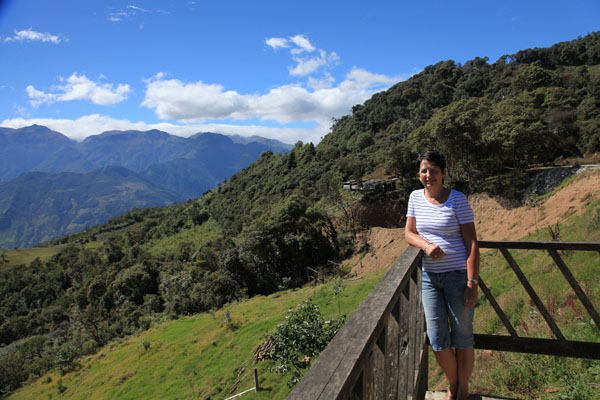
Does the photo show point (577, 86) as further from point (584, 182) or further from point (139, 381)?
point (139, 381)

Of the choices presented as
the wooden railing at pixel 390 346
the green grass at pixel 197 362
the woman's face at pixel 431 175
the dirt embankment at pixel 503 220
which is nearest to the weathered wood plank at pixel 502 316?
the wooden railing at pixel 390 346

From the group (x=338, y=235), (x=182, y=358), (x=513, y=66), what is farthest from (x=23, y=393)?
(x=513, y=66)

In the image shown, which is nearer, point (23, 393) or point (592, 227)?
point (592, 227)

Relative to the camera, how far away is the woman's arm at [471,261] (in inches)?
90.1

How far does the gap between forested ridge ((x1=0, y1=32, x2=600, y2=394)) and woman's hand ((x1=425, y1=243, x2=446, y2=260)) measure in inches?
930

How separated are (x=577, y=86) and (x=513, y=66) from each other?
1823 centimetres

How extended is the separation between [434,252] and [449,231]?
0.25 metres

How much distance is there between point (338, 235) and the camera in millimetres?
29016

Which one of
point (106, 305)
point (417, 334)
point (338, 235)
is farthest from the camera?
point (106, 305)

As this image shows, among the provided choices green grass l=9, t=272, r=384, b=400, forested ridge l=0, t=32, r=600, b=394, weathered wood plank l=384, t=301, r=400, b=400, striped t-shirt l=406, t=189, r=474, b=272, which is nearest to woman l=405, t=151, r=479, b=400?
Answer: striped t-shirt l=406, t=189, r=474, b=272

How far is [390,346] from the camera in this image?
1626 millimetres

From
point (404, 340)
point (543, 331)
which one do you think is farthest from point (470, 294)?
point (543, 331)

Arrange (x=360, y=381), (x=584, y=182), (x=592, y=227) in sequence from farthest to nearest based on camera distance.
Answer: (x=584, y=182) < (x=592, y=227) < (x=360, y=381)

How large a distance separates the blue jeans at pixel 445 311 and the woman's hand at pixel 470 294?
3 centimetres
